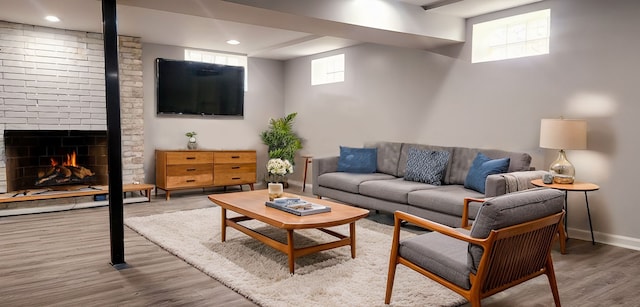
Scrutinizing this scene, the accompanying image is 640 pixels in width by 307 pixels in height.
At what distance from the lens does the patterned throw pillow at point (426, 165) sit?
4891 mm

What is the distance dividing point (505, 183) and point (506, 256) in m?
1.71

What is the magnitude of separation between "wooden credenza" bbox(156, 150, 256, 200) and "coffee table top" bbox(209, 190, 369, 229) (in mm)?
2638

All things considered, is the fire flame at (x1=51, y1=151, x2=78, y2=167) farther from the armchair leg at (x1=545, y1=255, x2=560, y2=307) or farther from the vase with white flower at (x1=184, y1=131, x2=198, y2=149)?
the armchair leg at (x1=545, y1=255, x2=560, y2=307)

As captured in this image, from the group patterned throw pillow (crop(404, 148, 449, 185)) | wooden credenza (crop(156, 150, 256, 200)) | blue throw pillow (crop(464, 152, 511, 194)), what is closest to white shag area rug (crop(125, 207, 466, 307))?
patterned throw pillow (crop(404, 148, 449, 185))

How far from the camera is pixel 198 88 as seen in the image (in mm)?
7281

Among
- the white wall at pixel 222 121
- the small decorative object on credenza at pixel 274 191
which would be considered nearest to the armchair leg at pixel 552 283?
the small decorative object on credenza at pixel 274 191

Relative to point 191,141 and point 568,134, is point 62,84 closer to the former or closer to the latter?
point 191,141

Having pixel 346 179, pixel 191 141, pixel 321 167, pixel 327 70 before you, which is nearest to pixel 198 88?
pixel 191 141

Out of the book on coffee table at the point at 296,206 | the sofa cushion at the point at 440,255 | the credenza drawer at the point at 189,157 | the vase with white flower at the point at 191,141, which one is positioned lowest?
the sofa cushion at the point at 440,255

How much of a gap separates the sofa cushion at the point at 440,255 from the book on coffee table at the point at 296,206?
998 mm

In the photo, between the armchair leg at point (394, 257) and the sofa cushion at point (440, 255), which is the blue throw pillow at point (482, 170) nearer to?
the sofa cushion at point (440, 255)

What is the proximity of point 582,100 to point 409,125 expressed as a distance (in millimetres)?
2206

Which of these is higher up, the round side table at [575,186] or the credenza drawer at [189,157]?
the credenza drawer at [189,157]

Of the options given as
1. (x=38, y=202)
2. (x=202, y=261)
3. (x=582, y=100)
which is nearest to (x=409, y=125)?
(x=582, y=100)
